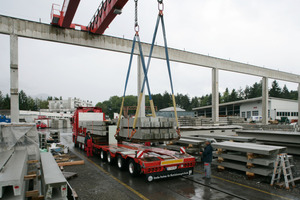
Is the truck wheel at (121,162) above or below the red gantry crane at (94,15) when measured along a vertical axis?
below

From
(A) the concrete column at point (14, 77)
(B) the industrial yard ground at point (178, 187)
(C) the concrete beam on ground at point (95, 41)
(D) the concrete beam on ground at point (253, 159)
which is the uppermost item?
(C) the concrete beam on ground at point (95, 41)

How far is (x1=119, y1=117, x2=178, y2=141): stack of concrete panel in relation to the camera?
23.2 ft

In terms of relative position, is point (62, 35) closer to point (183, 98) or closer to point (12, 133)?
point (12, 133)

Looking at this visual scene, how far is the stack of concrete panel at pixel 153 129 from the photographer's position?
23.2ft

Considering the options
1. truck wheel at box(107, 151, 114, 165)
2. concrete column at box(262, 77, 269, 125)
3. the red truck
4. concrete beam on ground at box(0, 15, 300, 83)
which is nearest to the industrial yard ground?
the red truck

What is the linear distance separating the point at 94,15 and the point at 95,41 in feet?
6.48

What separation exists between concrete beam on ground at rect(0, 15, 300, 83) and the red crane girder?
3.09ft

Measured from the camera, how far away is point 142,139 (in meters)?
7.00

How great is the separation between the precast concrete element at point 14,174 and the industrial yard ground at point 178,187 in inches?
74.1

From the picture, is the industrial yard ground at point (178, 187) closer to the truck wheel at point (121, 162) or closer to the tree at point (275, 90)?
the truck wheel at point (121, 162)

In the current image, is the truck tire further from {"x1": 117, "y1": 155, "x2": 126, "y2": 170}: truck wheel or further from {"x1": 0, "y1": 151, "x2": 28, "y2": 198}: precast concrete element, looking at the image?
{"x1": 0, "y1": 151, "x2": 28, "y2": 198}: precast concrete element

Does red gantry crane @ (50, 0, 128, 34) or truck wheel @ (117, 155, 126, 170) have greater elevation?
red gantry crane @ (50, 0, 128, 34)

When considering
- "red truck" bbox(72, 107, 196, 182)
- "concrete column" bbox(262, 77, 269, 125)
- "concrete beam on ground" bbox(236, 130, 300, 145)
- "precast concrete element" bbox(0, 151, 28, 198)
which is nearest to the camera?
Answer: "precast concrete element" bbox(0, 151, 28, 198)

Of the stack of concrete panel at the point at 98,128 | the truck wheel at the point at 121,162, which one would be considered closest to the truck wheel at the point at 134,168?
the truck wheel at the point at 121,162
